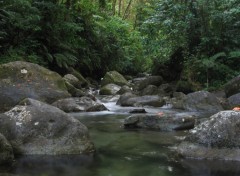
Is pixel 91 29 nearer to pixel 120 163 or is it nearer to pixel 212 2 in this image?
pixel 212 2

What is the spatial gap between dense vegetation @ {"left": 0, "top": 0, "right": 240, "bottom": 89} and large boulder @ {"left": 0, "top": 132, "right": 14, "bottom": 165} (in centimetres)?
864

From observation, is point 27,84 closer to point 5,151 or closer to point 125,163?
point 5,151

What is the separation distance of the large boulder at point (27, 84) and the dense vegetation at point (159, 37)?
2.65 meters

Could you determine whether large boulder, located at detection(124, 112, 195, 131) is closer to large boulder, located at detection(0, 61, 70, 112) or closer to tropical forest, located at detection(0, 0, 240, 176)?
tropical forest, located at detection(0, 0, 240, 176)

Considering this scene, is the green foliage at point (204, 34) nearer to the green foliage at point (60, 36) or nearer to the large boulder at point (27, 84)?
the green foliage at point (60, 36)

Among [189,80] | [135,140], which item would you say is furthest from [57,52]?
[135,140]

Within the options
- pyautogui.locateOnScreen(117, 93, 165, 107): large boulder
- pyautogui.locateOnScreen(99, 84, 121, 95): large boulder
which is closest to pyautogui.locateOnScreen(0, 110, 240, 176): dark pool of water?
pyautogui.locateOnScreen(117, 93, 165, 107): large boulder

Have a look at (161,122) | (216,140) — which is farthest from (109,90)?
(216,140)

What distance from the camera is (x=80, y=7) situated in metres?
19.3

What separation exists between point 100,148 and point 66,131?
703 millimetres

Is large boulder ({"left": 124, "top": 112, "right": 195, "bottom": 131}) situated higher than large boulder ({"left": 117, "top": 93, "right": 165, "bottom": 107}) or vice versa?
large boulder ({"left": 124, "top": 112, "right": 195, "bottom": 131})

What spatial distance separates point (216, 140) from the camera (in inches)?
220

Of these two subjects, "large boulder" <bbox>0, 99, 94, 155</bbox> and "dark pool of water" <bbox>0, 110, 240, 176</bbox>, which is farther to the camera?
"large boulder" <bbox>0, 99, 94, 155</bbox>

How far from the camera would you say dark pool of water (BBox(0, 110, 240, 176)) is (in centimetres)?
498
